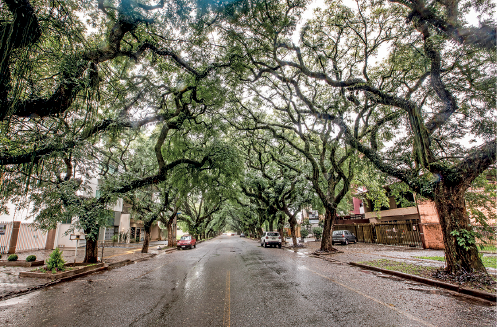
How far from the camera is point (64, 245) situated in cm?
2294

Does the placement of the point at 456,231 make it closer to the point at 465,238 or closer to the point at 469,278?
the point at 465,238

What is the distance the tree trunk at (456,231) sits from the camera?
7.17 m

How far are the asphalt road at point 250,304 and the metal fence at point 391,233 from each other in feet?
43.2

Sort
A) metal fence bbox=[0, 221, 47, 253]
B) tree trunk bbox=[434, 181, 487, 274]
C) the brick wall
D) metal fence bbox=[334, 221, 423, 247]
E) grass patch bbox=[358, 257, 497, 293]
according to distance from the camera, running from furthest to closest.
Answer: metal fence bbox=[334, 221, 423, 247] → metal fence bbox=[0, 221, 47, 253] → the brick wall → tree trunk bbox=[434, 181, 487, 274] → grass patch bbox=[358, 257, 497, 293]

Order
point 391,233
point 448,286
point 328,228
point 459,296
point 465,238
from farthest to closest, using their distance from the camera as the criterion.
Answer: point 391,233
point 328,228
point 465,238
point 448,286
point 459,296

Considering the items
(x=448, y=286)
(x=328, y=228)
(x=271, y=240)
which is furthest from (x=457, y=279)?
(x=271, y=240)

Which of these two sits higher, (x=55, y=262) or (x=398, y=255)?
(x=55, y=262)

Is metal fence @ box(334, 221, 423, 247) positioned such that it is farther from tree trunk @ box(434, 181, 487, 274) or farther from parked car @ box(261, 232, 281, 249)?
tree trunk @ box(434, 181, 487, 274)

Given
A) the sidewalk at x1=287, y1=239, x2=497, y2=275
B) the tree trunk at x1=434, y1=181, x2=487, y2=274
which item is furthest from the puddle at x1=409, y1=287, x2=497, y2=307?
the sidewalk at x1=287, y1=239, x2=497, y2=275

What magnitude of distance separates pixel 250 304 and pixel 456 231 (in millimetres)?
6805

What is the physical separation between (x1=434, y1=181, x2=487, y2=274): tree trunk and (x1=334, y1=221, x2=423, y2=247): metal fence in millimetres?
12003

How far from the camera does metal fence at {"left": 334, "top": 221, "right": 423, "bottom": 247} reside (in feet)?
60.0

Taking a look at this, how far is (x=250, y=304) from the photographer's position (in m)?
5.35

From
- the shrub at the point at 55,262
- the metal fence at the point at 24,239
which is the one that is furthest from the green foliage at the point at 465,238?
the metal fence at the point at 24,239
